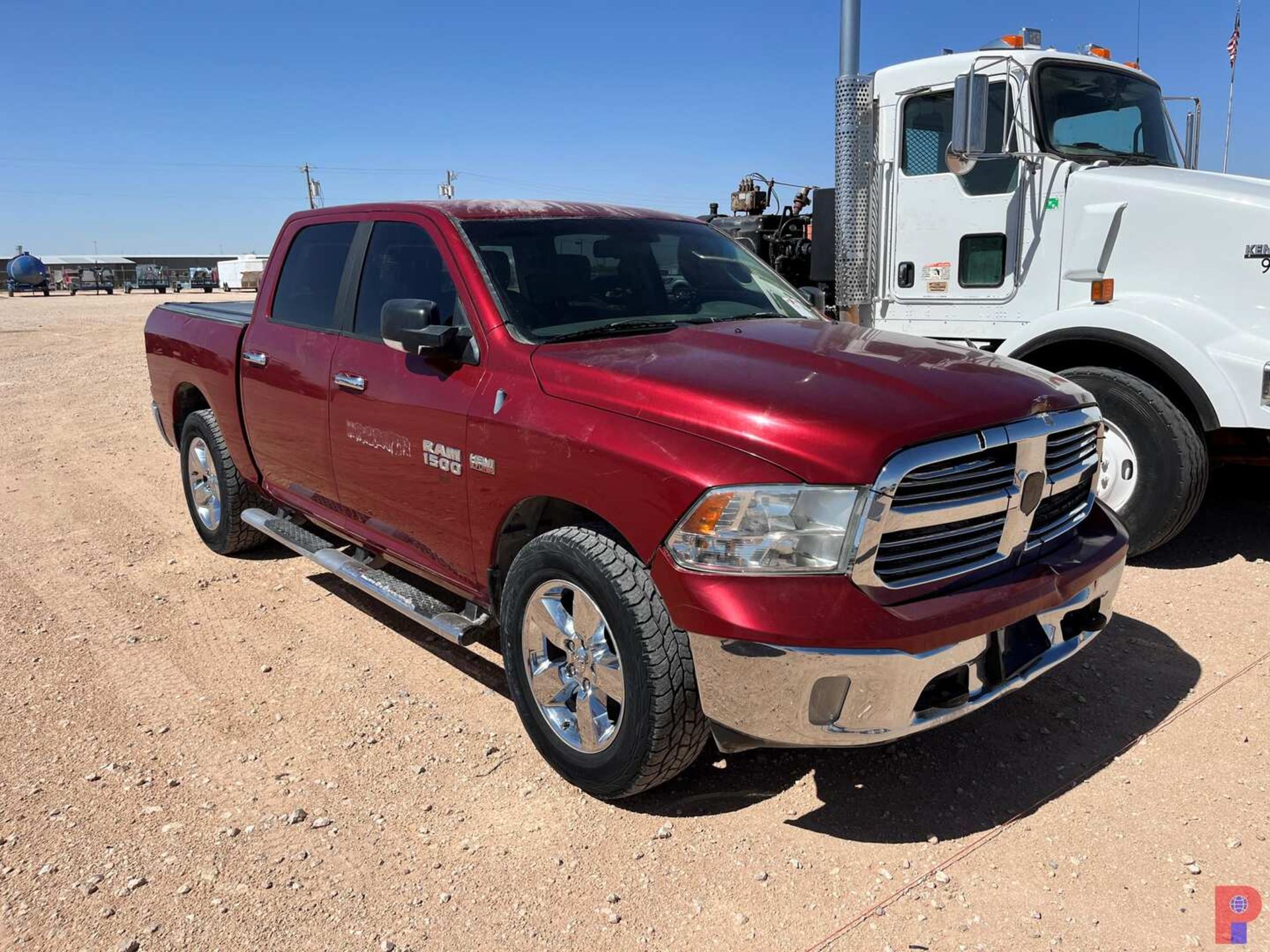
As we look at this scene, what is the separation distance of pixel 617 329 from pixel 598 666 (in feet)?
4.25

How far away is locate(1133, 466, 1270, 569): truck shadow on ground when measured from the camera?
5.57 metres

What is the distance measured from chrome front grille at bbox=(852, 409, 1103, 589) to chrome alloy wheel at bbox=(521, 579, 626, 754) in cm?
87

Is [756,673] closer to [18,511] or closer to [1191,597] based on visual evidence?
[1191,597]

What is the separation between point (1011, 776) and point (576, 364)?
2064 mm

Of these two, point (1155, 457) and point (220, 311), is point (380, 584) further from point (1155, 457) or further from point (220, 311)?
point (1155, 457)

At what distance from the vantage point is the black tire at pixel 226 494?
18.2ft

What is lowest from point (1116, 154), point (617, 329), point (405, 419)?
point (405, 419)

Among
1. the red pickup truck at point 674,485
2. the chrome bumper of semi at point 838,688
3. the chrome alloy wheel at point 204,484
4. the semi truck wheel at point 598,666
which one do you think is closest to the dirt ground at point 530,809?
the semi truck wheel at point 598,666

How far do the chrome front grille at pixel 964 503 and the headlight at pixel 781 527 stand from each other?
0.07 m

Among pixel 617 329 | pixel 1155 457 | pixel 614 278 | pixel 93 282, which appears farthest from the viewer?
pixel 93 282

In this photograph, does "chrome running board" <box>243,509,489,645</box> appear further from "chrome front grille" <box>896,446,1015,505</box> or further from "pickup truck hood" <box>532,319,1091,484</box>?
"chrome front grille" <box>896,446,1015,505</box>

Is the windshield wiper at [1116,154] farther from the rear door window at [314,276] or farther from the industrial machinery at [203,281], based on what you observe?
the industrial machinery at [203,281]

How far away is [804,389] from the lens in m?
2.88

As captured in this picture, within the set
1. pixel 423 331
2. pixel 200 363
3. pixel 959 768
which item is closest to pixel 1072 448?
pixel 959 768
